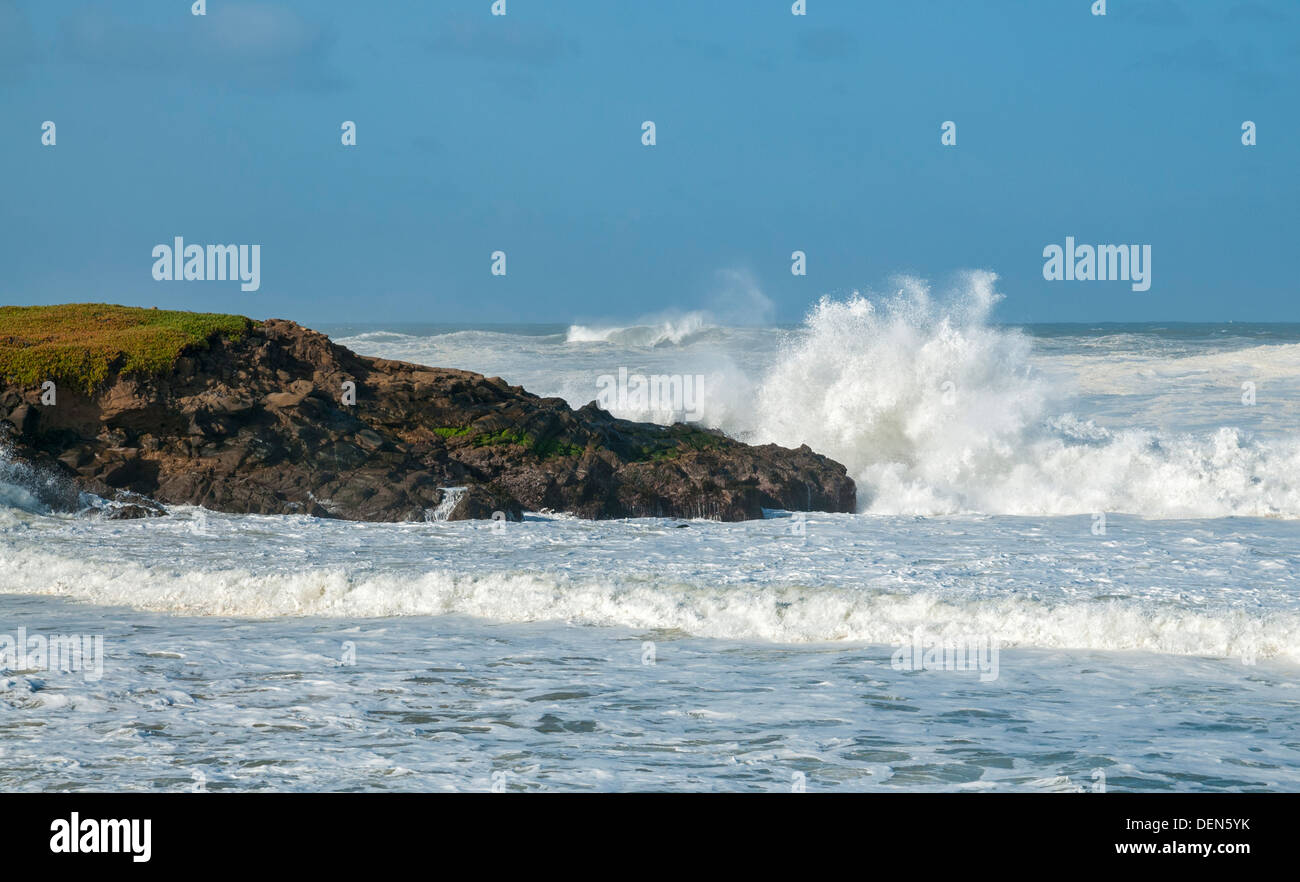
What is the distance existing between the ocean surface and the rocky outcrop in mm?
604

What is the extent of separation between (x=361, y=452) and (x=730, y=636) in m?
8.00

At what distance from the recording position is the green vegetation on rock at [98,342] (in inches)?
644

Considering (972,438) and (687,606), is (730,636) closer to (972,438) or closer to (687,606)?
(687,606)

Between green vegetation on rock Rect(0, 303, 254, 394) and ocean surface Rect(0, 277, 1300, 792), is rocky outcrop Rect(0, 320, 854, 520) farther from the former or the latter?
ocean surface Rect(0, 277, 1300, 792)

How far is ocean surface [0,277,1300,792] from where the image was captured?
6.18 m

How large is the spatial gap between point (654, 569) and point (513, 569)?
1400 millimetres

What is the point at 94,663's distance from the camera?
26.7 feet

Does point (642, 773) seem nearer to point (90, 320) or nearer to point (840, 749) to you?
point (840, 749)

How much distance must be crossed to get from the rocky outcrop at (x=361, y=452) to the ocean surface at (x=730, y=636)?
0.60 metres
